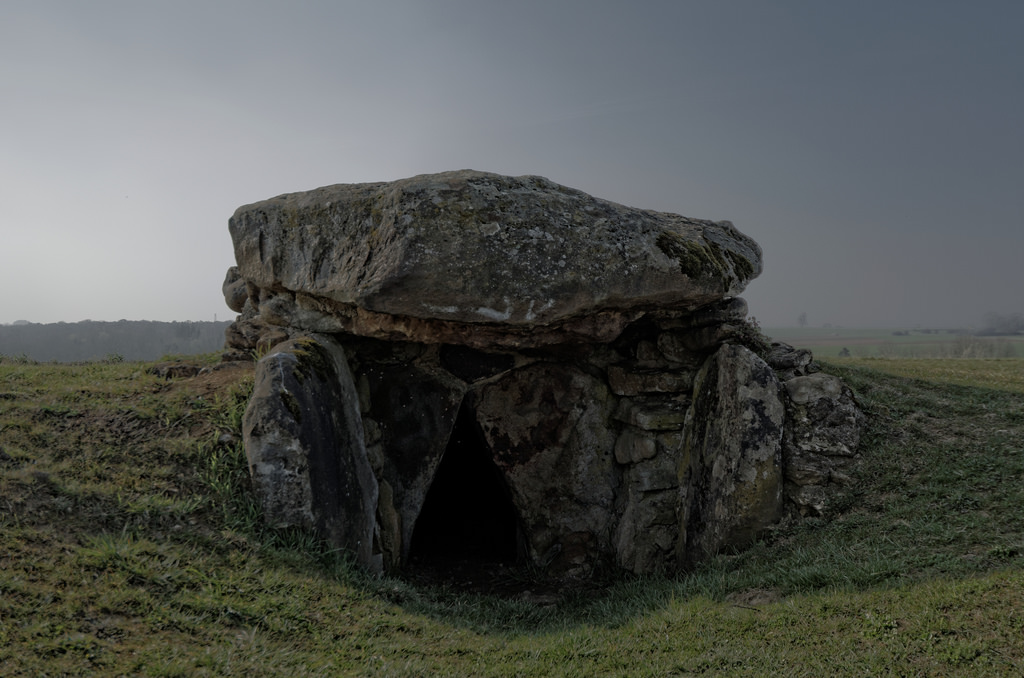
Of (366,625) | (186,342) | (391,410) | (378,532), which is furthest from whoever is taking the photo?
(186,342)

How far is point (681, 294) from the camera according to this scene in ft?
26.1

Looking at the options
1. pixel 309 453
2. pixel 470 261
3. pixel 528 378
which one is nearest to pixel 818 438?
pixel 528 378

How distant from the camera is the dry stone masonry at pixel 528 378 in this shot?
702 centimetres

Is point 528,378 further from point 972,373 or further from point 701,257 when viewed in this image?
point 972,373

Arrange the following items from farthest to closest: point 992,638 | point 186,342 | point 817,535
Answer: point 186,342 < point 817,535 < point 992,638

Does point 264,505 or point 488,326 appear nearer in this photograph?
point 264,505

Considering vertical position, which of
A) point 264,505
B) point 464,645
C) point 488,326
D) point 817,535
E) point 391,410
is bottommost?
point 464,645

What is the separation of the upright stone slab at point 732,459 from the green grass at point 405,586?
0.38 meters

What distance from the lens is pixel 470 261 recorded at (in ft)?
23.2

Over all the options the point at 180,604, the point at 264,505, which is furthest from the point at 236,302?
the point at 180,604

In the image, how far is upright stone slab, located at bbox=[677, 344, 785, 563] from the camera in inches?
294

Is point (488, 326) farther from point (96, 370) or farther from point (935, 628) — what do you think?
point (96, 370)

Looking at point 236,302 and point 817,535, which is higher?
point 236,302

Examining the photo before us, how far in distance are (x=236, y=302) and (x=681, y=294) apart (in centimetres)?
779
